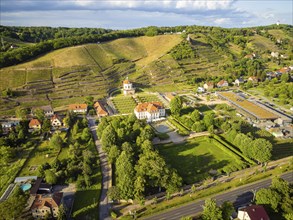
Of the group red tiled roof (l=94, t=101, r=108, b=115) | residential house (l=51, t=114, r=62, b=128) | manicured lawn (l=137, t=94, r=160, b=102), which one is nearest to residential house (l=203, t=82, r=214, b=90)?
manicured lawn (l=137, t=94, r=160, b=102)

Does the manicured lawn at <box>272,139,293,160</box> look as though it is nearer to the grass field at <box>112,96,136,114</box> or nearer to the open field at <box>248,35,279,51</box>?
the grass field at <box>112,96,136,114</box>

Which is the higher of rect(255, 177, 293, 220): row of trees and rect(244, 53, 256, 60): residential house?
rect(244, 53, 256, 60): residential house

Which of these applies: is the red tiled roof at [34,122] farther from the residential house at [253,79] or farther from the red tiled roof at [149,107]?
the residential house at [253,79]

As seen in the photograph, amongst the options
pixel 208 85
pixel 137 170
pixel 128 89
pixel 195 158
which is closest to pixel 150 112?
pixel 195 158

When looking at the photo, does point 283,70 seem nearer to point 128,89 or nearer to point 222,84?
point 222,84

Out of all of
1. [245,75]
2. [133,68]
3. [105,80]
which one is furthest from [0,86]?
[245,75]

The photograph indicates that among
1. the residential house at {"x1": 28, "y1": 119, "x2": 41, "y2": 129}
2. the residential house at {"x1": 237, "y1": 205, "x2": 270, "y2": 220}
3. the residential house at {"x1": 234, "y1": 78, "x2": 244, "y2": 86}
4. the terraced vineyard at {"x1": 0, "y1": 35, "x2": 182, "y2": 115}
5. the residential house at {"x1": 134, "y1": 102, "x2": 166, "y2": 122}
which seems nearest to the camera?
the residential house at {"x1": 237, "y1": 205, "x2": 270, "y2": 220}
